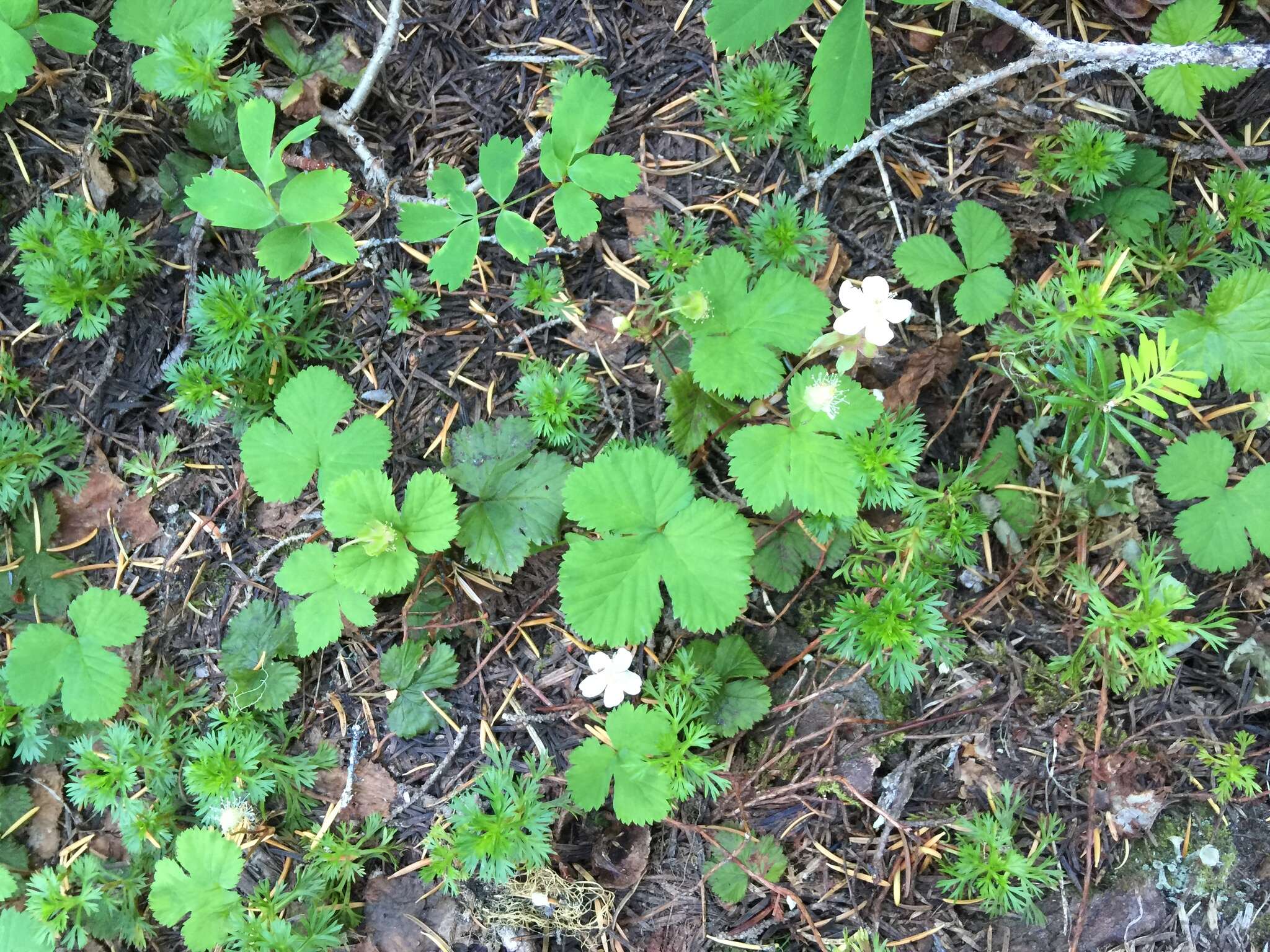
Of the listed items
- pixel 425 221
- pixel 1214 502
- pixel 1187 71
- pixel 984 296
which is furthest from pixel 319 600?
pixel 1187 71

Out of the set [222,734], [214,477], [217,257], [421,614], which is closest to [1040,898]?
[421,614]

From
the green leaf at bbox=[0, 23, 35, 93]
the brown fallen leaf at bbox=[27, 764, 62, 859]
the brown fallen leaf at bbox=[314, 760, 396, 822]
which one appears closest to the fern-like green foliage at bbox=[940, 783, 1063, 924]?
the brown fallen leaf at bbox=[314, 760, 396, 822]

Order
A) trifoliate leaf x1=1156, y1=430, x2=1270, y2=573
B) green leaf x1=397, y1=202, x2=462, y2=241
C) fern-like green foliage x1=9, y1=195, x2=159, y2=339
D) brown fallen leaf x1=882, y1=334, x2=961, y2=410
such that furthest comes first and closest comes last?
fern-like green foliage x1=9, y1=195, x2=159, y2=339
brown fallen leaf x1=882, y1=334, x2=961, y2=410
green leaf x1=397, y1=202, x2=462, y2=241
trifoliate leaf x1=1156, y1=430, x2=1270, y2=573

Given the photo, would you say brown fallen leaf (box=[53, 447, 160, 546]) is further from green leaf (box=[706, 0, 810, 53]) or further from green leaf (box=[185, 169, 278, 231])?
green leaf (box=[706, 0, 810, 53])

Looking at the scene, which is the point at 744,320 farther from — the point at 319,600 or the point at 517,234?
the point at 319,600

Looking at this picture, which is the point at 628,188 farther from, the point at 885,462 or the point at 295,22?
the point at 295,22

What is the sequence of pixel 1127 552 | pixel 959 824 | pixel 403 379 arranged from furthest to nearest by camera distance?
pixel 403 379, pixel 1127 552, pixel 959 824

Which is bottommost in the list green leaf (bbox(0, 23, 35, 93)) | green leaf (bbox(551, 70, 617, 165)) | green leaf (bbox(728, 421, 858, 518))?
green leaf (bbox(728, 421, 858, 518))
